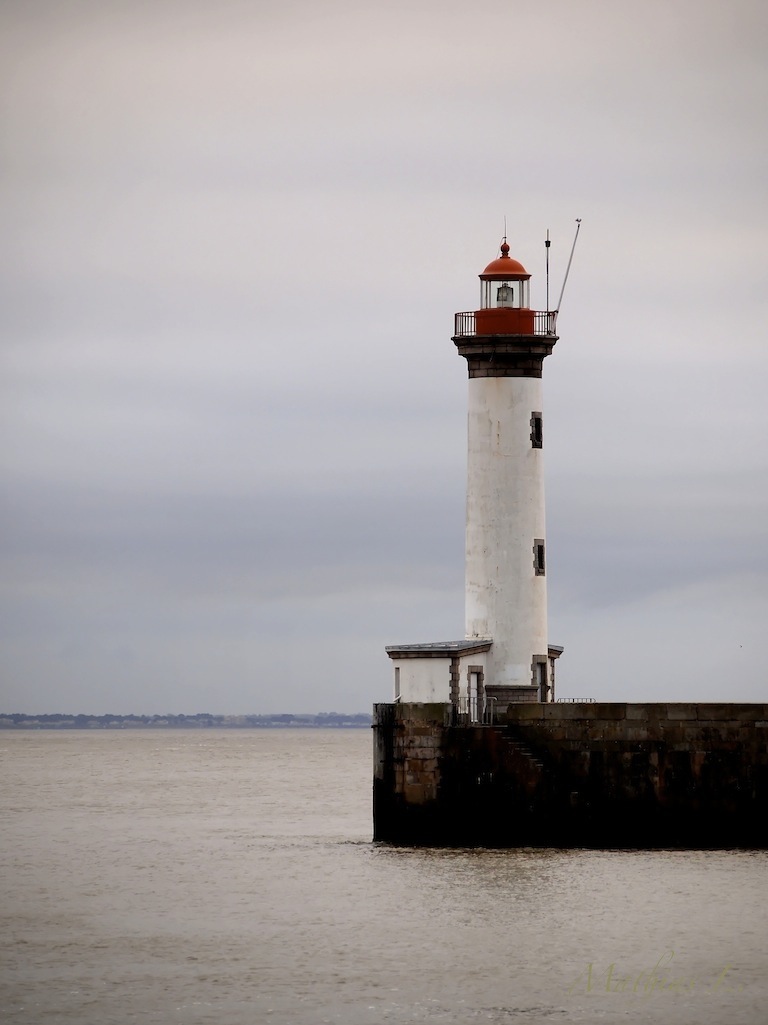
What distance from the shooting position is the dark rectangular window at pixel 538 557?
3347 cm

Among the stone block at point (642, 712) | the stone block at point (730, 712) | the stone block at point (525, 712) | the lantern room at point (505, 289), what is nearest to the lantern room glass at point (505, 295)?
the lantern room at point (505, 289)

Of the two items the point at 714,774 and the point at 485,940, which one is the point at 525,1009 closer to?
the point at 485,940

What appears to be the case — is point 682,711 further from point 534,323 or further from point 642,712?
point 534,323

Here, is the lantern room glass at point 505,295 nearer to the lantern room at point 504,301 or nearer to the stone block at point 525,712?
the lantern room at point 504,301

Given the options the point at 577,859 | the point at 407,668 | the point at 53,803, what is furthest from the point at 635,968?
the point at 53,803

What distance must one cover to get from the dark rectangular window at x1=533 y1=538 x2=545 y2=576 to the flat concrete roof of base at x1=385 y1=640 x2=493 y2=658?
5.45 ft

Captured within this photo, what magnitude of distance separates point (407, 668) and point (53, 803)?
2762 centimetres

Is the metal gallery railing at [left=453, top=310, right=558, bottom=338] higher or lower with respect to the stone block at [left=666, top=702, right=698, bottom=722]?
higher

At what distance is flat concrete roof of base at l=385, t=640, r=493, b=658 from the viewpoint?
31656 mm

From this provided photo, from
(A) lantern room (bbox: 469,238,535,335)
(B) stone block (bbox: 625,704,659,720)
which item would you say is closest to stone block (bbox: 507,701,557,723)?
(B) stone block (bbox: 625,704,659,720)

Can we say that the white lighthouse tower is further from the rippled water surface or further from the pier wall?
the rippled water surface

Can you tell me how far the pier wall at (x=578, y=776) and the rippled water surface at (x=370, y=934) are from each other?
387mm

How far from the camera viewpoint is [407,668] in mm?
32094

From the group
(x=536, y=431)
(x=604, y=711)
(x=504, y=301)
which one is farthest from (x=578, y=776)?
(x=504, y=301)
